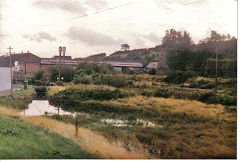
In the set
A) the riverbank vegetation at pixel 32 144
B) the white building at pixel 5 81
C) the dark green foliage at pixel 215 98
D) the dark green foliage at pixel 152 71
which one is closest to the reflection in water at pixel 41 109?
the riverbank vegetation at pixel 32 144

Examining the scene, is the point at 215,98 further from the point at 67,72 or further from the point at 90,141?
the point at 67,72

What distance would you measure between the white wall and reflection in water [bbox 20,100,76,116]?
70cm

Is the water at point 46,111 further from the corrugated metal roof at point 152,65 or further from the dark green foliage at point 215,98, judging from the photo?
the dark green foliage at point 215,98

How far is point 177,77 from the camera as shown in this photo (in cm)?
485

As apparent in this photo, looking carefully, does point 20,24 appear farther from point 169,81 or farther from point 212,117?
point 212,117

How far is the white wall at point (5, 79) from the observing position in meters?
5.54

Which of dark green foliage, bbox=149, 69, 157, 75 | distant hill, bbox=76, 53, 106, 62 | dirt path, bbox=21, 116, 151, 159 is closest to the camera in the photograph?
dirt path, bbox=21, 116, 151, 159

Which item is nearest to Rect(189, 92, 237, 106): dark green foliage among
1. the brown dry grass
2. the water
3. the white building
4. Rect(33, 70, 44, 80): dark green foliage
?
the water

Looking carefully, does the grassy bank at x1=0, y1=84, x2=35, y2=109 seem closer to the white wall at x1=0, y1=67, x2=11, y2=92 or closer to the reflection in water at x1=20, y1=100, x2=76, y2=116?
the reflection in water at x1=20, y1=100, x2=76, y2=116

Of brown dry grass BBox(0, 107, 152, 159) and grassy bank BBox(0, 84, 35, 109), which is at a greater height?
grassy bank BBox(0, 84, 35, 109)

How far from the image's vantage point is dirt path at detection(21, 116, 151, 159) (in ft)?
15.1

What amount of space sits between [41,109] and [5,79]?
112 cm

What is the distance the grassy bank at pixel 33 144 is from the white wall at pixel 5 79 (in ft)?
2.57

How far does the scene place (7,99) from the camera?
540 cm
